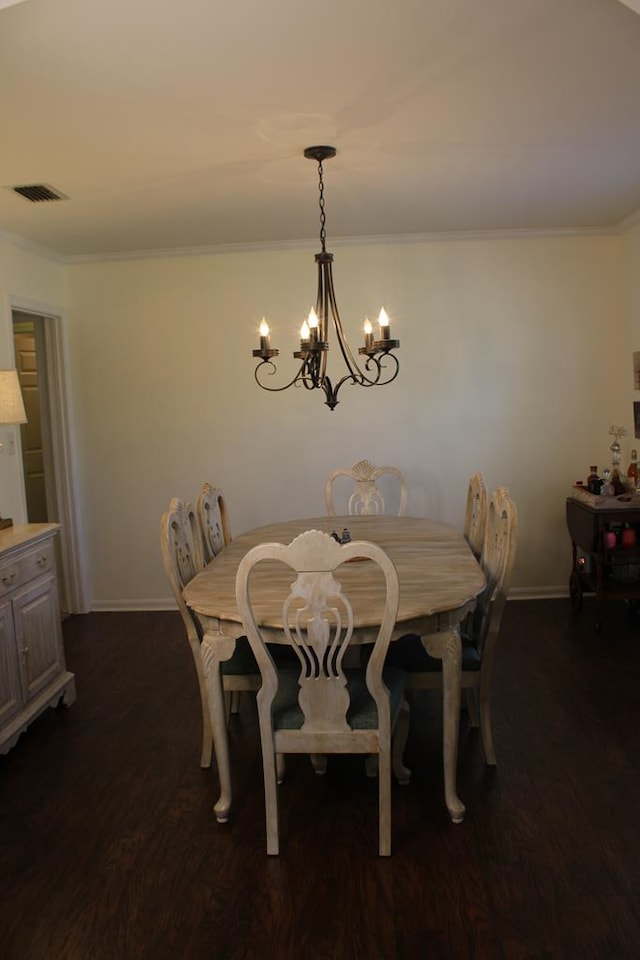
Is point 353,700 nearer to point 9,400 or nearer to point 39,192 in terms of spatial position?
point 9,400

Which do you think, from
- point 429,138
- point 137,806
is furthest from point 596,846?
point 429,138

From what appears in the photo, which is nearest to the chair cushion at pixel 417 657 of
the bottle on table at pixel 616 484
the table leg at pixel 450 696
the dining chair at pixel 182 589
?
the table leg at pixel 450 696

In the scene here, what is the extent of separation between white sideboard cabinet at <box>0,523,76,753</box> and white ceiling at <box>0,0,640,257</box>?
5.23ft

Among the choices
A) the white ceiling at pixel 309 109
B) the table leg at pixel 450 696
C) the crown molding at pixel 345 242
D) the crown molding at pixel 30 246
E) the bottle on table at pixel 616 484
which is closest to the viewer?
the white ceiling at pixel 309 109

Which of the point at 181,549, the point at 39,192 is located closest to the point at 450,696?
the point at 181,549

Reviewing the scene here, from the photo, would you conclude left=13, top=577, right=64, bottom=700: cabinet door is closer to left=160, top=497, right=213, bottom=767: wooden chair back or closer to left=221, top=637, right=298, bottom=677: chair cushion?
left=160, top=497, right=213, bottom=767: wooden chair back

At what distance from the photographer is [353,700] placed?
2348 millimetres

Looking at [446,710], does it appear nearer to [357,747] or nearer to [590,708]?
[357,747]

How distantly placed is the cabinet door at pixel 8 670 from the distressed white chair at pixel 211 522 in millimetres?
870

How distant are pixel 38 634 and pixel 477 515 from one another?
2091 mm

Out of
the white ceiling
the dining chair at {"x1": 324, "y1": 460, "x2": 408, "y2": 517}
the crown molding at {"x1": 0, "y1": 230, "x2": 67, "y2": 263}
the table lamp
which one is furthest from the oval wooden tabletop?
the crown molding at {"x1": 0, "y1": 230, "x2": 67, "y2": 263}

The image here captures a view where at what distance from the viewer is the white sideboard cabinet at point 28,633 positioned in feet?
9.57

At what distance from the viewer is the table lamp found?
335 centimetres

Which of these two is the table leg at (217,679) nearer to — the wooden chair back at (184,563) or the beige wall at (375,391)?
the wooden chair back at (184,563)
